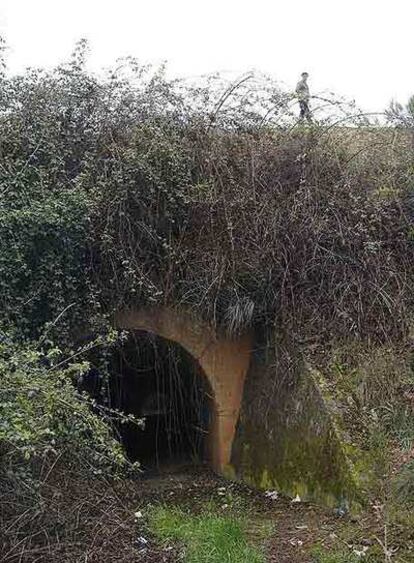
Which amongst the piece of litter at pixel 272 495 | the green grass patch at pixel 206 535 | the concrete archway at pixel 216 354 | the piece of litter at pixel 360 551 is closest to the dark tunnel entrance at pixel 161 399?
the concrete archway at pixel 216 354

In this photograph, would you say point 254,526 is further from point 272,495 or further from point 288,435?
point 288,435

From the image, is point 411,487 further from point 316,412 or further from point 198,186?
point 198,186

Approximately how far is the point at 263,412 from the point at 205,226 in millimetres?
2098

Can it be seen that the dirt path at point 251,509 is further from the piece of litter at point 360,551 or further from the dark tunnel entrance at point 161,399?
the dark tunnel entrance at point 161,399

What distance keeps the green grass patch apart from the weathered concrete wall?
80cm

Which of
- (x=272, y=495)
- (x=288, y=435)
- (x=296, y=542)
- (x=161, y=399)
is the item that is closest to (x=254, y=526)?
(x=296, y=542)

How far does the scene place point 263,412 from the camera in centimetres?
713

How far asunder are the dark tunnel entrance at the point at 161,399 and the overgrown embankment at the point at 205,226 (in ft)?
2.73

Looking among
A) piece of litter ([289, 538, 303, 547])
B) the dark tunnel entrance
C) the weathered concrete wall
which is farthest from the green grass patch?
the dark tunnel entrance

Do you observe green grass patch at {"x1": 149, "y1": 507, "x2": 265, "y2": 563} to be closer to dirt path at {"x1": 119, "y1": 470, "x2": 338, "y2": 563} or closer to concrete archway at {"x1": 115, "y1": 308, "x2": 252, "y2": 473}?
dirt path at {"x1": 119, "y1": 470, "x2": 338, "y2": 563}

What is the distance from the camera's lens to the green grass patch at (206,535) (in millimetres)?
4781

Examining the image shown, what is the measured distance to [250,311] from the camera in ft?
23.1

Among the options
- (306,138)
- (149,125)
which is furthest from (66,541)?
(306,138)

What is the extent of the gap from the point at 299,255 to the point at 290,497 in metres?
2.48
